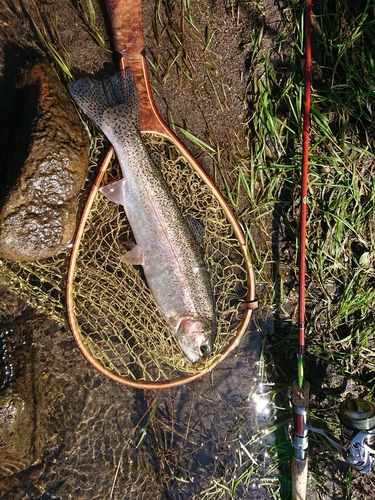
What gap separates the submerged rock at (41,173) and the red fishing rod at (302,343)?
1.36 metres

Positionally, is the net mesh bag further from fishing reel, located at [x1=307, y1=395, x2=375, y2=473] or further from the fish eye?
fishing reel, located at [x1=307, y1=395, x2=375, y2=473]

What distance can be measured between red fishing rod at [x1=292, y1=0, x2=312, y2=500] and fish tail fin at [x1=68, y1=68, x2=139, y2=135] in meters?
1.02

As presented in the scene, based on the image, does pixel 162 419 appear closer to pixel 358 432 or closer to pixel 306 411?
pixel 306 411

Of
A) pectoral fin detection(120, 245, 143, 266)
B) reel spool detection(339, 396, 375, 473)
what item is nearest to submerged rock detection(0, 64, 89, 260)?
pectoral fin detection(120, 245, 143, 266)

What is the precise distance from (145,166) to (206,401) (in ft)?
6.41

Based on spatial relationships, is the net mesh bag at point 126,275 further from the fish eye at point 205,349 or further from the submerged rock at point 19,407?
the submerged rock at point 19,407

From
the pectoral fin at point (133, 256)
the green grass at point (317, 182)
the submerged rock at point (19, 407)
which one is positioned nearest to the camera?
the pectoral fin at point (133, 256)

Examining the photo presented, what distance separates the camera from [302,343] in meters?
2.77

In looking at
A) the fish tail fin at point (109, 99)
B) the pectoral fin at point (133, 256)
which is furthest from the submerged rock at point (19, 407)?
the fish tail fin at point (109, 99)

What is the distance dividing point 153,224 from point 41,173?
0.72 metres

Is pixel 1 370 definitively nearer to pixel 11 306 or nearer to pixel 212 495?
pixel 11 306

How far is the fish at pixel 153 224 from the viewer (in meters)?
2.53

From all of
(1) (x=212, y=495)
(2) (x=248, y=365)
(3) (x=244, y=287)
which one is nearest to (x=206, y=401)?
(2) (x=248, y=365)

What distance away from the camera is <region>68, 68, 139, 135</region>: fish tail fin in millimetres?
2525
